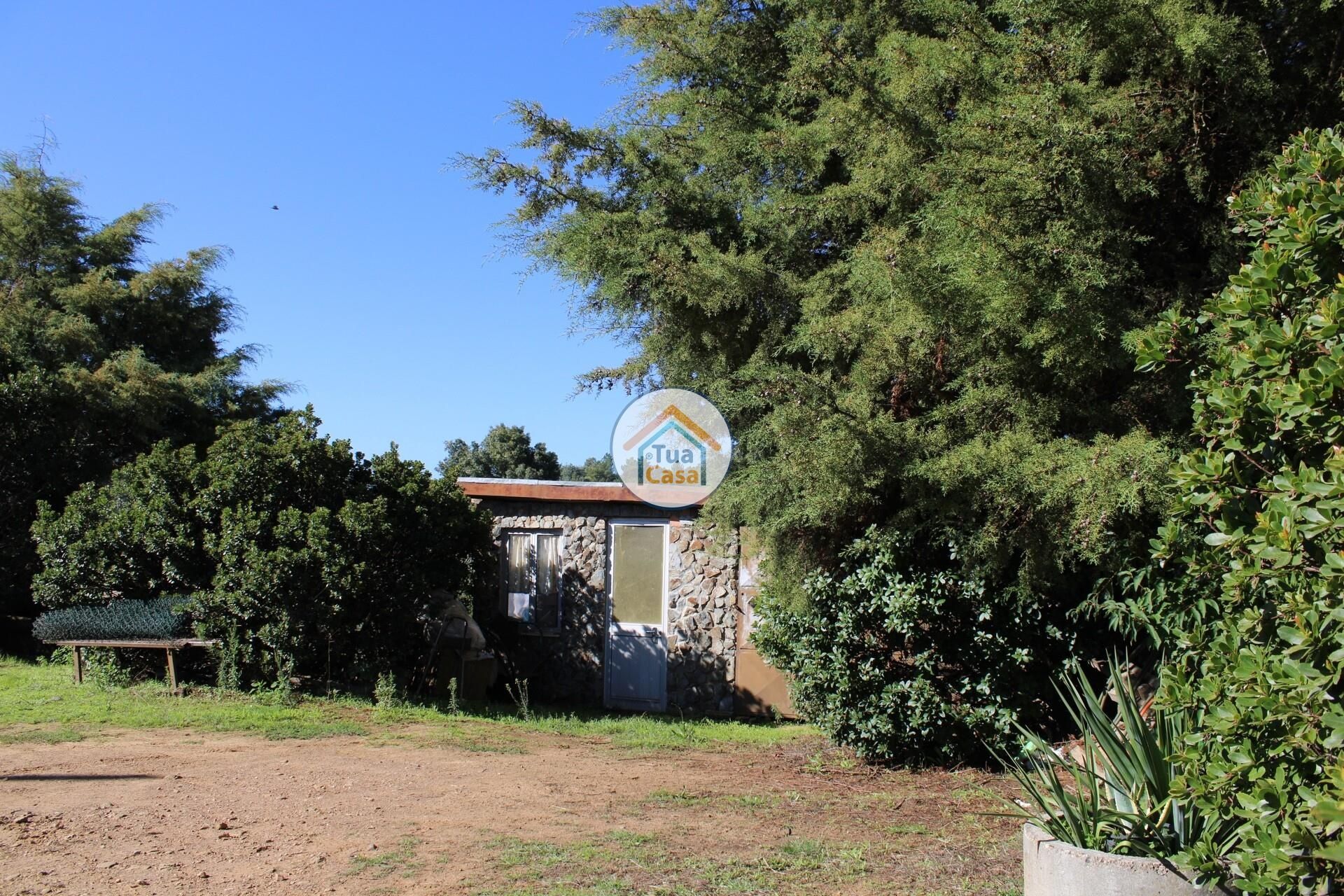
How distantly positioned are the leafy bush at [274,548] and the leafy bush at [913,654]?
15.5 feet

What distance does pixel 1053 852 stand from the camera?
11.9ft

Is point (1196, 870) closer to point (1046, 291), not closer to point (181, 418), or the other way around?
point (1046, 291)

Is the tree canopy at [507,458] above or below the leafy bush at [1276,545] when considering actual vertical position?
above

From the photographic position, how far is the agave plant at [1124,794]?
3674 millimetres

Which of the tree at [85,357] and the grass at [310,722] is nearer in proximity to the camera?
the grass at [310,722]

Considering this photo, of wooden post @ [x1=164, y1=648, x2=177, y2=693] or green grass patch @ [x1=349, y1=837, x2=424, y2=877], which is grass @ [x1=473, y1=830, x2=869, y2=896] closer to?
green grass patch @ [x1=349, y1=837, x2=424, y2=877]

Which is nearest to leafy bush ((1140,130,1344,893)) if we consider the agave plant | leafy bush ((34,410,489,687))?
the agave plant

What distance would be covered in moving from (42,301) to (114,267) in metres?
1.52

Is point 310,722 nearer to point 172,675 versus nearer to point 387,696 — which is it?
point 387,696

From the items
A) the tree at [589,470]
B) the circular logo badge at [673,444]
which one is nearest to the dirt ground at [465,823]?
the circular logo badge at [673,444]

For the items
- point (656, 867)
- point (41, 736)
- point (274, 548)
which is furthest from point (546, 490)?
point (656, 867)

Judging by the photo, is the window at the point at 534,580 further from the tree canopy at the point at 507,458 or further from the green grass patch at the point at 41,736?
Result: the tree canopy at the point at 507,458

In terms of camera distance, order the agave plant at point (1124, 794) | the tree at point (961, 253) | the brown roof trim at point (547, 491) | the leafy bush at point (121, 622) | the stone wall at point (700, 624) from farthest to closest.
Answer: the brown roof trim at point (547, 491) → the stone wall at point (700, 624) → the leafy bush at point (121, 622) → the tree at point (961, 253) → the agave plant at point (1124, 794)

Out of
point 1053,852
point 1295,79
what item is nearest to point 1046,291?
point 1295,79
